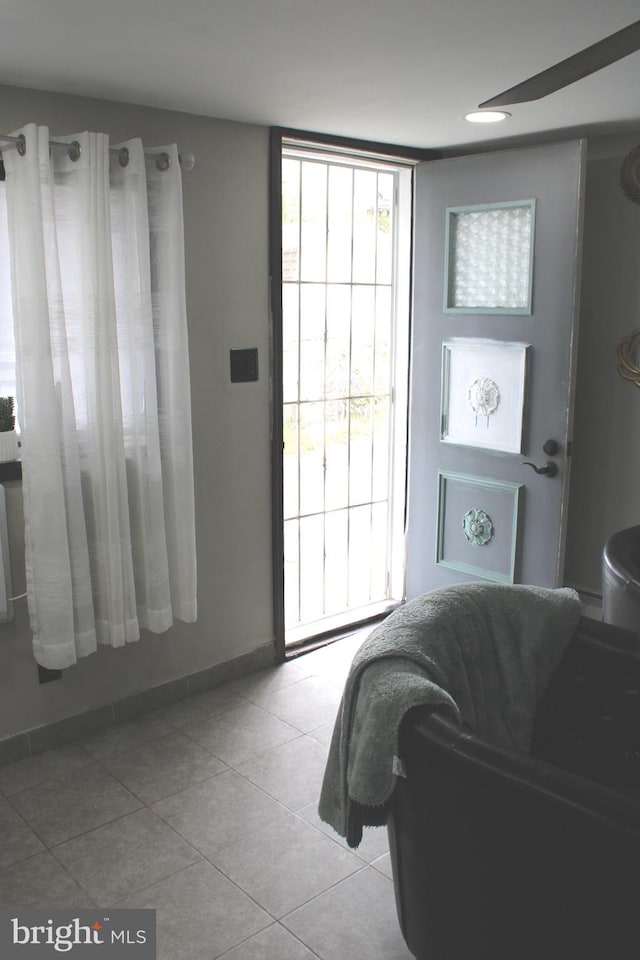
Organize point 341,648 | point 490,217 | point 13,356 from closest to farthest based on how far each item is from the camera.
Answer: point 13,356
point 490,217
point 341,648

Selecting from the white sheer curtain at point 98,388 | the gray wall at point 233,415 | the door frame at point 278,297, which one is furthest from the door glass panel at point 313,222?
the white sheer curtain at point 98,388

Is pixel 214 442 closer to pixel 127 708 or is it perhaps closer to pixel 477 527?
pixel 127 708

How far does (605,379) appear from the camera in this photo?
3574 millimetres

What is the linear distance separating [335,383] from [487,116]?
1.33 m

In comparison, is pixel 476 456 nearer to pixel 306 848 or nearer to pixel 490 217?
pixel 490 217

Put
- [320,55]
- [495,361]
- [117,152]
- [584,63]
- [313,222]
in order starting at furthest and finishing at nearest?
1. [313,222]
2. [495,361]
3. [117,152]
4. [320,55]
5. [584,63]

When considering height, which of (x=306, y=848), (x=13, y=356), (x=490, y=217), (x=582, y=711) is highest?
(x=490, y=217)

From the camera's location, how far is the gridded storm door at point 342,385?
363 cm

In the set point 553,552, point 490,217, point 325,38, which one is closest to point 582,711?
point 553,552

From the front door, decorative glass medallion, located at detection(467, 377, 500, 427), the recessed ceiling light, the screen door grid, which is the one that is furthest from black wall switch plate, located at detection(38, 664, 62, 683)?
the recessed ceiling light

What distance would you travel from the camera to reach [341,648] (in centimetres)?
374

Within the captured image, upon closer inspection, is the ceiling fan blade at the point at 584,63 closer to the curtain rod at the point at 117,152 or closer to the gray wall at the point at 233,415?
the curtain rod at the point at 117,152

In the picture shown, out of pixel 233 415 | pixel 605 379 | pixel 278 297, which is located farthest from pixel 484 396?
pixel 233 415

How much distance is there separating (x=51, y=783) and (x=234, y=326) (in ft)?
5.76
